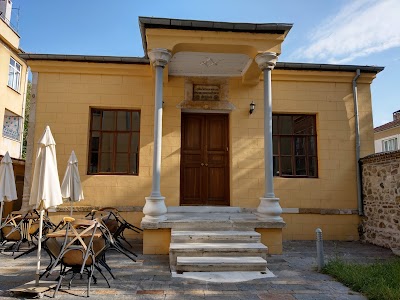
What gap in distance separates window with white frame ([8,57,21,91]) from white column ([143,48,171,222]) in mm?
13079

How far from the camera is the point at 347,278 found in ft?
13.3

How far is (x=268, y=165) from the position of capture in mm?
5992

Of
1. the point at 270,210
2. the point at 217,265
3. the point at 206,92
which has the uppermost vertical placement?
the point at 206,92

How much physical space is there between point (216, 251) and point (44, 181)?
282 cm

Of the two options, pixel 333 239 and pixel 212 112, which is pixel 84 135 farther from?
pixel 333 239

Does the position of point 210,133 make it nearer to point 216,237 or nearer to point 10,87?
point 216,237

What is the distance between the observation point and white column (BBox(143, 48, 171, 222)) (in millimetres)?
5574

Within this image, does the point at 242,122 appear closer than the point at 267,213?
No

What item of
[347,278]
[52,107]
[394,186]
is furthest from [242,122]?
[52,107]

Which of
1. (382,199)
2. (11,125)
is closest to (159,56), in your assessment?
(382,199)

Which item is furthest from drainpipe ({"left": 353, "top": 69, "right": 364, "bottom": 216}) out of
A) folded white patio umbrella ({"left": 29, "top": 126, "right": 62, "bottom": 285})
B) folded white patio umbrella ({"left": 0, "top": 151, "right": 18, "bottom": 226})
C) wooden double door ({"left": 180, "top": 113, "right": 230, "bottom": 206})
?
folded white patio umbrella ({"left": 0, "top": 151, "right": 18, "bottom": 226})

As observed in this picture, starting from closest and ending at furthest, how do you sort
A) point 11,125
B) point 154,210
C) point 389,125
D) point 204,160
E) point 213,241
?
point 213,241
point 154,210
point 204,160
point 11,125
point 389,125

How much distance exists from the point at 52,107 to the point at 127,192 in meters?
2.87

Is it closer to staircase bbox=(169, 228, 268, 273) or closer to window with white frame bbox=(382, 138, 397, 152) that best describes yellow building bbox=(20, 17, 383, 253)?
staircase bbox=(169, 228, 268, 273)
